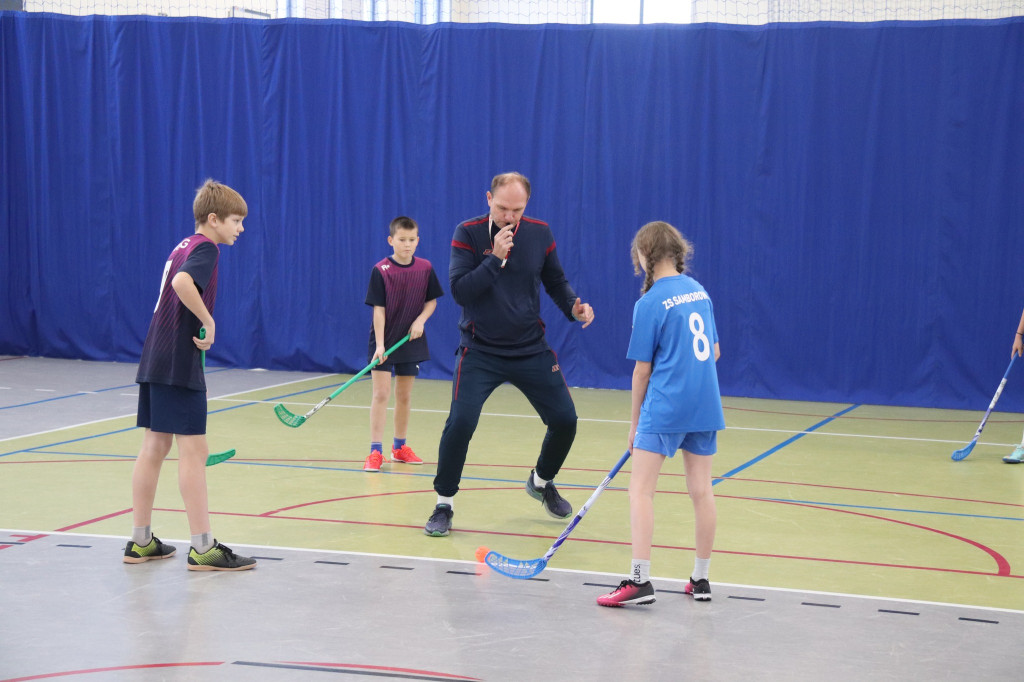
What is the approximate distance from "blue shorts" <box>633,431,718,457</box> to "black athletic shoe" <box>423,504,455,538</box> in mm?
1268

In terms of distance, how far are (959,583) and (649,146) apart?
21.9ft

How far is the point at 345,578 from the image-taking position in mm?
4133

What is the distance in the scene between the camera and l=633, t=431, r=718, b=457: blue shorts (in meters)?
3.80

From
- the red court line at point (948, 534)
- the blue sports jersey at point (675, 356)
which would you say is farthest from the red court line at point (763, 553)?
the blue sports jersey at point (675, 356)

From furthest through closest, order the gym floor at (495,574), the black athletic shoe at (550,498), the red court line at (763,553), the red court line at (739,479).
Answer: the red court line at (739,479) → the black athletic shoe at (550,498) → the red court line at (763,553) → the gym floor at (495,574)

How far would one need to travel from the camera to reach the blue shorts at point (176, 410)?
13.5 feet

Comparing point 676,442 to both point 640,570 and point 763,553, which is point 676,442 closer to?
point 640,570

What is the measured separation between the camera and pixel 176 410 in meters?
4.12

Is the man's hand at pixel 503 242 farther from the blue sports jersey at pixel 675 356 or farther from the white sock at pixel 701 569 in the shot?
the white sock at pixel 701 569

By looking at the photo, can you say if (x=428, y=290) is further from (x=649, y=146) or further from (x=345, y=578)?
(x=649, y=146)

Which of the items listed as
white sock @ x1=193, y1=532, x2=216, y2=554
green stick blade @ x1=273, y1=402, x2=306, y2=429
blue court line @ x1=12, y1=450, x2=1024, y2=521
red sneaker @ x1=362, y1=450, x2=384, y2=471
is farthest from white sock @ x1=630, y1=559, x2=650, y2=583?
green stick blade @ x1=273, y1=402, x2=306, y2=429

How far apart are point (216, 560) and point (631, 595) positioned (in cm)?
156

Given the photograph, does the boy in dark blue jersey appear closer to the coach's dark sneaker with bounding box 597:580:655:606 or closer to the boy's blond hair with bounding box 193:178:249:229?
the boy's blond hair with bounding box 193:178:249:229

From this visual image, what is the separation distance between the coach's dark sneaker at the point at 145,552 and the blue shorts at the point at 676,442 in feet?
6.24
